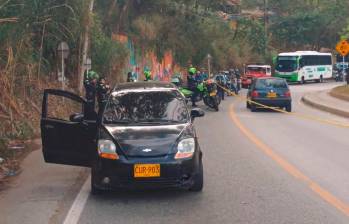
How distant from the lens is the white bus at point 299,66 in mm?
54844

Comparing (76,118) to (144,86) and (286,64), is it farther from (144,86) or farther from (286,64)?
(286,64)

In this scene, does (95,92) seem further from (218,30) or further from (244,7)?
(244,7)

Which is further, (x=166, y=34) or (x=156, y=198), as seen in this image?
(x=166, y=34)

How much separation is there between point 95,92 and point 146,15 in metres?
20.9

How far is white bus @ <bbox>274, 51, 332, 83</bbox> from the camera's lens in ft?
180

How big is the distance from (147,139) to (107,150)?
22.3 inches

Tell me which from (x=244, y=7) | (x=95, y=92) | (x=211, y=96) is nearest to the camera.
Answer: (x=95, y=92)

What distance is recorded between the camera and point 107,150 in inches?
312

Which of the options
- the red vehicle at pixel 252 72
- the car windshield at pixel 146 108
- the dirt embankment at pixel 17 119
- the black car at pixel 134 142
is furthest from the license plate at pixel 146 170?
the red vehicle at pixel 252 72

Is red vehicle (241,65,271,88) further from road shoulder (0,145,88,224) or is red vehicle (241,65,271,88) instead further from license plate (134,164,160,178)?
license plate (134,164,160,178)

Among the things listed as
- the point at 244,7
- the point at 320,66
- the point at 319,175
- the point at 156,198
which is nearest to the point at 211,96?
the point at 319,175

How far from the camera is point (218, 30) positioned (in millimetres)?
53812

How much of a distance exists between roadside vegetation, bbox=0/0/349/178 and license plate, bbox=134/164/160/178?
5.69 metres

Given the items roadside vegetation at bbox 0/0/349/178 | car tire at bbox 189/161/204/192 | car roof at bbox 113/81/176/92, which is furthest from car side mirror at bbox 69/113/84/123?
roadside vegetation at bbox 0/0/349/178
